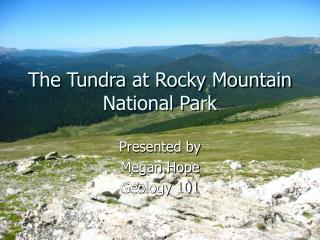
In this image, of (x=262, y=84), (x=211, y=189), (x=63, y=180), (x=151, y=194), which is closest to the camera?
(x=151, y=194)

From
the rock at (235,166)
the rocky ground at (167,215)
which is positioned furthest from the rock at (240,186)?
the rock at (235,166)

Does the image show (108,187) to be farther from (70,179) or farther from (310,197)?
(70,179)

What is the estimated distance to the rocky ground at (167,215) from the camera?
25281 millimetres

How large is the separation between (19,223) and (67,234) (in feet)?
22.1

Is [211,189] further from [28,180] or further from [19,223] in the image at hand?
[28,180]

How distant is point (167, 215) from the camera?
1046 inches

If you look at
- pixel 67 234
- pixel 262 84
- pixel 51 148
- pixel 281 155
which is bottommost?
pixel 51 148

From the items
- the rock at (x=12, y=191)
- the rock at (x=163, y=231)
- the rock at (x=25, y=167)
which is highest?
the rock at (x=163, y=231)

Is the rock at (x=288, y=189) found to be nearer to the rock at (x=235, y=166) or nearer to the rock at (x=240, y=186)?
the rock at (x=240, y=186)

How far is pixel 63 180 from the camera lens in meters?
52.5

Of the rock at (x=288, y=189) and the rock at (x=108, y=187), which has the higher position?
the rock at (x=108, y=187)

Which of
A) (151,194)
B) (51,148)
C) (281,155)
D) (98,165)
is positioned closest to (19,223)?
(151,194)

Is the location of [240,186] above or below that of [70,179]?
above

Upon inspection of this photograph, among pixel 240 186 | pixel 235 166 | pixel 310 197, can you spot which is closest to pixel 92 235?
pixel 310 197
